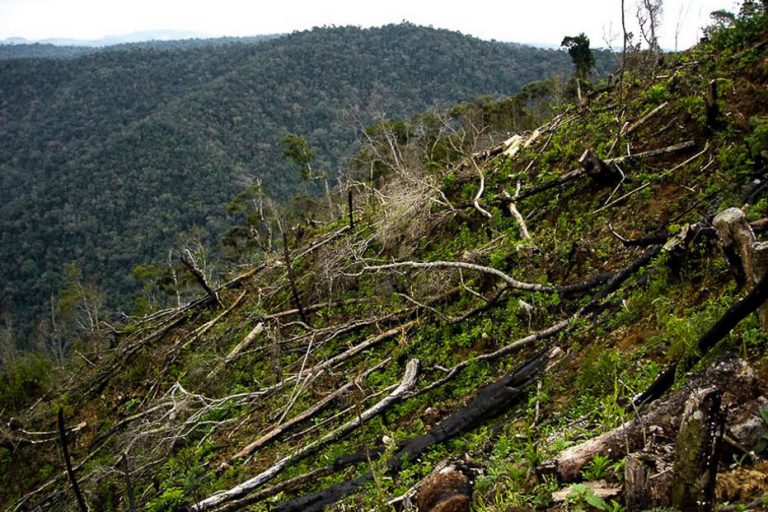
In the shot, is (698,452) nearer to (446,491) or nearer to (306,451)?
(446,491)

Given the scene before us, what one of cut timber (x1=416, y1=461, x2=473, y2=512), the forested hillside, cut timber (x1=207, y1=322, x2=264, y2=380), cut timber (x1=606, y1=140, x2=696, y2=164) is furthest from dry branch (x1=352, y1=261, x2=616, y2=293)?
the forested hillside

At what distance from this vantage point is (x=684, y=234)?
383 cm

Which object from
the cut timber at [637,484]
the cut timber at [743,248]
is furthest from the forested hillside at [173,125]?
the cut timber at [637,484]

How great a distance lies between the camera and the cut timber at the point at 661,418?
7.17 feet

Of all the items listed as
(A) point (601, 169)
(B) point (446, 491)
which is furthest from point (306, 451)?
(A) point (601, 169)

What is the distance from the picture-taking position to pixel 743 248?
9.09ft

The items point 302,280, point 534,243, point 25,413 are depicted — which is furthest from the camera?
point 25,413

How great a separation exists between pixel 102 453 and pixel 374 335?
15.5 feet

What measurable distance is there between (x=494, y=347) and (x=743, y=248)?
2.81 metres

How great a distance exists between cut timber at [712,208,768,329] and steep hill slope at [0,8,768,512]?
19 millimetres

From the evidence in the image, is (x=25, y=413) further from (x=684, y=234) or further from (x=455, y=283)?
(x=684, y=234)

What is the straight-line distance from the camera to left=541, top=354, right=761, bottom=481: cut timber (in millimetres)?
2186

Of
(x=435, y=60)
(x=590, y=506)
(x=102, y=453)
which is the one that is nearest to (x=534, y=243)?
(x=590, y=506)

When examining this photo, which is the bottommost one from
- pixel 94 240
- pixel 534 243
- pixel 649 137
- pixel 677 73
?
pixel 94 240
